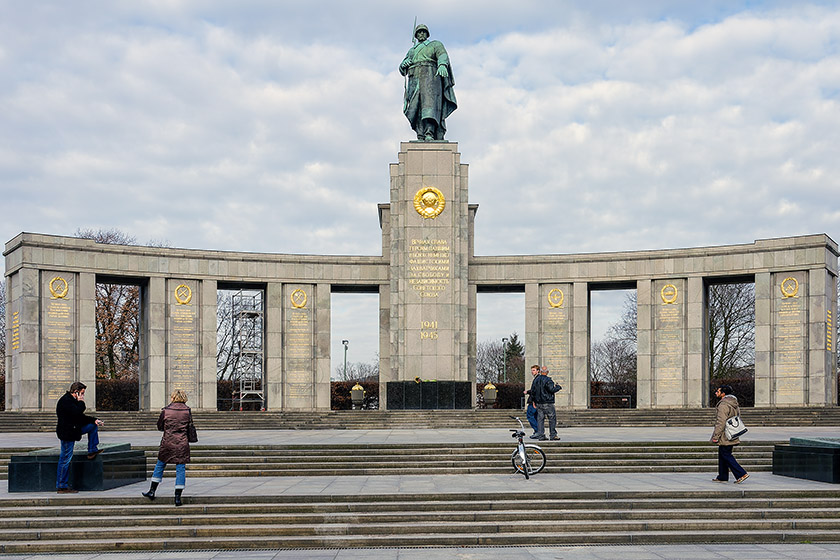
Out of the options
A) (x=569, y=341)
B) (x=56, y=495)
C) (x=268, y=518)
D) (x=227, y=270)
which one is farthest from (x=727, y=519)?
(x=227, y=270)

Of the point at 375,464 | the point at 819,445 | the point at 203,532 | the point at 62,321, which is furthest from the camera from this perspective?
the point at 62,321

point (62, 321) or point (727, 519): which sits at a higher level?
point (62, 321)

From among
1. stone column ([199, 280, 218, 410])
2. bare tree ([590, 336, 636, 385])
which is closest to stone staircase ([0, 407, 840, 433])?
stone column ([199, 280, 218, 410])

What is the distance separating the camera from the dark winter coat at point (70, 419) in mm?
13383

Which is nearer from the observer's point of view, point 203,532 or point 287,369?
point 203,532

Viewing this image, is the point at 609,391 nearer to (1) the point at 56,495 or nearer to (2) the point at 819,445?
(2) the point at 819,445

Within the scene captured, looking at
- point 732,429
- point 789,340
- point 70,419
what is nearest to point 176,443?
point 70,419

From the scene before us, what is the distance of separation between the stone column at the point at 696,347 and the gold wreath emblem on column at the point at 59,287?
24729mm

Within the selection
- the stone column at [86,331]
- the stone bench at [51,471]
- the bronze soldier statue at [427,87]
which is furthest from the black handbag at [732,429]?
the stone column at [86,331]

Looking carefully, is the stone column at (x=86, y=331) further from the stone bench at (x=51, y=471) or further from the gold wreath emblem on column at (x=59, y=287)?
the stone bench at (x=51, y=471)

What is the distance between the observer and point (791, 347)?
30828 mm

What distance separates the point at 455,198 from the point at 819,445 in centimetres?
2068

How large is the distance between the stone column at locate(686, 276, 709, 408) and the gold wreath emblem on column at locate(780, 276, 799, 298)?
3.10 meters

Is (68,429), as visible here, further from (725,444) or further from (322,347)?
(322,347)
